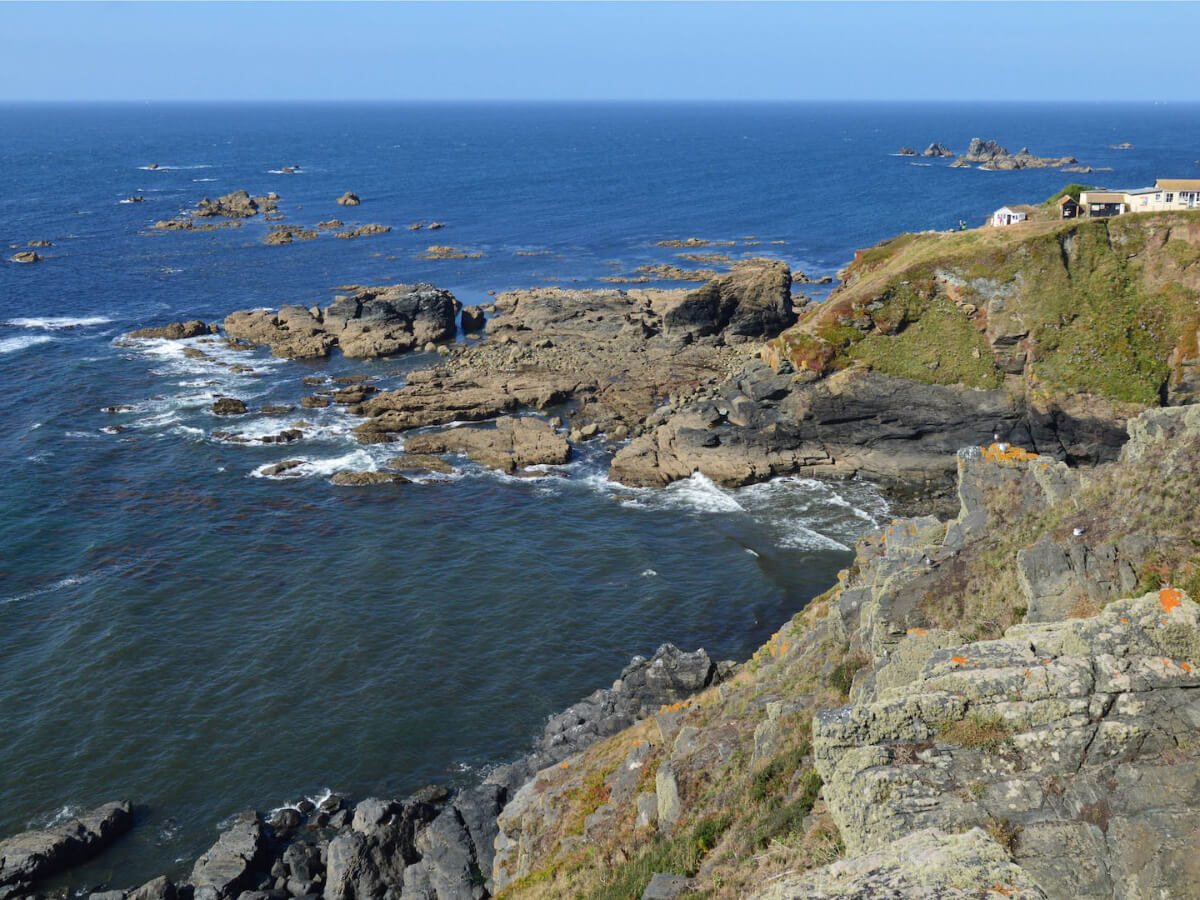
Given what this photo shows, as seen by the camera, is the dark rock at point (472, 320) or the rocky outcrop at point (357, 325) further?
the dark rock at point (472, 320)

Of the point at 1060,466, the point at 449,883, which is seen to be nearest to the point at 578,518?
the point at 449,883

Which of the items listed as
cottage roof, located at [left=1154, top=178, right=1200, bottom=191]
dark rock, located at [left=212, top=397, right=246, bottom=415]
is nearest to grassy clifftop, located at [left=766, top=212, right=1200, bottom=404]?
cottage roof, located at [left=1154, top=178, right=1200, bottom=191]

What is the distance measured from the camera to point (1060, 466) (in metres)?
26.5

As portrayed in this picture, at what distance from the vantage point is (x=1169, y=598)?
54.5 ft

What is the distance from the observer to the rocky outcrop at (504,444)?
6644 cm

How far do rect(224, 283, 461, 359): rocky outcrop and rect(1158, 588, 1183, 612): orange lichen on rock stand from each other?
8116cm

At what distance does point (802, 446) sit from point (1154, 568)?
4401cm

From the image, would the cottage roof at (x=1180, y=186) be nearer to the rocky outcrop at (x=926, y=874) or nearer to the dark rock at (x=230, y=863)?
the rocky outcrop at (x=926, y=874)

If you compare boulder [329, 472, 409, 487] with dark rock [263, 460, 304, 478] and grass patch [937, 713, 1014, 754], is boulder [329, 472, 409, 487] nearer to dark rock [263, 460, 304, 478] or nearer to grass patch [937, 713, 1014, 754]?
dark rock [263, 460, 304, 478]

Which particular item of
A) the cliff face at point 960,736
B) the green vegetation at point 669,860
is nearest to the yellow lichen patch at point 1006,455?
the cliff face at point 960,736

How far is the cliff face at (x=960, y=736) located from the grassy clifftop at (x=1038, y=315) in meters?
33.6

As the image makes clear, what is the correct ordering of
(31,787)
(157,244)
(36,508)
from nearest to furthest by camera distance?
(31,787), (36,508), (157,244)

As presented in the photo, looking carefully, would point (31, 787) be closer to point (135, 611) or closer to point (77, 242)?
point (135, 611)

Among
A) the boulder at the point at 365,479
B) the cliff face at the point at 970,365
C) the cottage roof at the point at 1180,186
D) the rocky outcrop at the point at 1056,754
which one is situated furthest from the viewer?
the cottage roof at the point at 1180,186
